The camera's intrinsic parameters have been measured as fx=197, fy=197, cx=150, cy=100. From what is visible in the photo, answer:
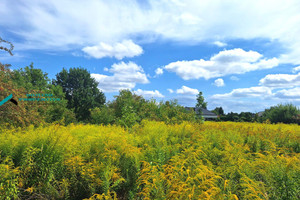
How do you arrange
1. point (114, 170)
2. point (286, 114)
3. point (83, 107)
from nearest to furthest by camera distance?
point (114, 170) → point (286, 114) → point (83, 107)

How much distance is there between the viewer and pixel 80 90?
33875mm

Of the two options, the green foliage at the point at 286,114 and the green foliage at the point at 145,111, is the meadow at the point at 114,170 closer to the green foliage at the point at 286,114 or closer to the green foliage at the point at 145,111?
the green foliage at the point at 145,111

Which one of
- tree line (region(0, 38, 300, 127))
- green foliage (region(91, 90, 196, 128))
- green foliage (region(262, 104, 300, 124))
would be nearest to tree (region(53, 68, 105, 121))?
tree line (region(0, 38, 300, 127))

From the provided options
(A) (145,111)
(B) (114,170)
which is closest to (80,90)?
(A) (145,111)

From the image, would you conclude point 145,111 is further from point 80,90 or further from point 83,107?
point 80,90

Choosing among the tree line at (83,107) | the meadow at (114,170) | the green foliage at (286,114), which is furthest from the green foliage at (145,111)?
the green foliage at (286,114)

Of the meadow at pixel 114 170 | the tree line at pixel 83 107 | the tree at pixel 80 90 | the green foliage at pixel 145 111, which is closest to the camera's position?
the meadow at pixel 114 170

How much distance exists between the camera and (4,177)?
10.2 ft

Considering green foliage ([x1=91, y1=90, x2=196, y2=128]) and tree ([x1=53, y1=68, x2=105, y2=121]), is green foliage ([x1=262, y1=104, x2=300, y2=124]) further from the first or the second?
tree ([x1=53, y1=68, x2=105, y2=121])

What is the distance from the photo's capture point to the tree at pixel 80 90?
32.3 meters

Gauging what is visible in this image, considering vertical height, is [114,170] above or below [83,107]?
below

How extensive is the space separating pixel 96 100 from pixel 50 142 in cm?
3222

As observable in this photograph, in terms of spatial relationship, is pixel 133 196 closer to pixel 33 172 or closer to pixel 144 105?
pixel 33 172

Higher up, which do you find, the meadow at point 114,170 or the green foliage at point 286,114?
the green foliage at point 286,114
